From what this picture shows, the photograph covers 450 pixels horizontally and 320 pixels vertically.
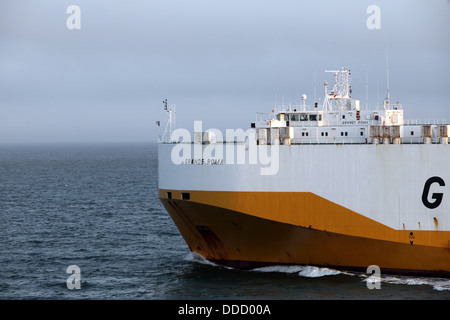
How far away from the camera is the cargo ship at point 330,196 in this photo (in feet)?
102

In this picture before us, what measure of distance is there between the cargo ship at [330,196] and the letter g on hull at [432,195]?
0.04 meters

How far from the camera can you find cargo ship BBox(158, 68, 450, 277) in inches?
1224

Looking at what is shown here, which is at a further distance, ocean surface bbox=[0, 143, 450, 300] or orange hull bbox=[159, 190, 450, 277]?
orange hull bbox=[159, 190, 450, 277]

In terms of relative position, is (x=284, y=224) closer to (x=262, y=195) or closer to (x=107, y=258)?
(x=262, y=195)

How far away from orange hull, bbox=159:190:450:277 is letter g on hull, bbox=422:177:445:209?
3.91 ft

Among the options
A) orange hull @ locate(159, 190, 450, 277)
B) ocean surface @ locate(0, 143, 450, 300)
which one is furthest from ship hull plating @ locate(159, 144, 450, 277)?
ocean surface @ locate(0, 143, 450, 300)

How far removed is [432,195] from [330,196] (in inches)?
175

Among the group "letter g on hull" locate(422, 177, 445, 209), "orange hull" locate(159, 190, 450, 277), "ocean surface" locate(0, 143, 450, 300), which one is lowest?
"ocean surface" locate(0, 143, 450, 300)

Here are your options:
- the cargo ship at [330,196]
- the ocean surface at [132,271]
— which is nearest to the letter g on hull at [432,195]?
the cargo ship at [330,196]

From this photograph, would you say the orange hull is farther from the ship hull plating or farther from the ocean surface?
the ocean surface

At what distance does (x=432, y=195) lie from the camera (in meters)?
31.1

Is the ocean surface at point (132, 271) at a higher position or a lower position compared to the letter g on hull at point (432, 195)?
lower

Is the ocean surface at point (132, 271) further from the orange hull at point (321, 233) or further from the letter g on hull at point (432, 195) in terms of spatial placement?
the letter g on hull at point (432, 195)
